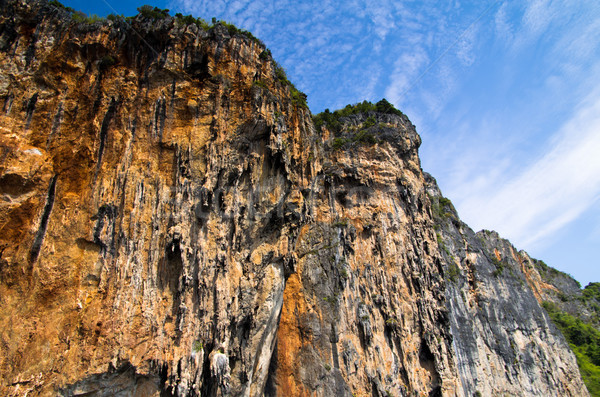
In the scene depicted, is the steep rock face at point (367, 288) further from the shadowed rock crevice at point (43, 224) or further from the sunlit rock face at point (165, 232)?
the shadowed rock crevice at point (43, 224)

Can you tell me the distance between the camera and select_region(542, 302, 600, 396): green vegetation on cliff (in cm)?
5313

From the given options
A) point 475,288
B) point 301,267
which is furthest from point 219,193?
point 475,288

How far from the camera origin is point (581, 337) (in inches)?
2265

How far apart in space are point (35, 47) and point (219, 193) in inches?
305

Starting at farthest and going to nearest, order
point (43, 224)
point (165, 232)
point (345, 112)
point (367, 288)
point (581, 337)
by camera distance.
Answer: point (581, 337), point (345, 112), point (367, 288), point (165, 232), point (43, 224)

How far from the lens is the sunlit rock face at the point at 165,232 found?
10.4 m

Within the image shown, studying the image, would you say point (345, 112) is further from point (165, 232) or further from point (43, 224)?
point (43, 224)

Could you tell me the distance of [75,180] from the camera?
11789 mm

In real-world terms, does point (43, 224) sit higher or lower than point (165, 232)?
lower

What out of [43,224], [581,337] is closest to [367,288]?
[43,224]

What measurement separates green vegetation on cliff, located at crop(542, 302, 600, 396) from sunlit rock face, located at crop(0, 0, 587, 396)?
44866 mm

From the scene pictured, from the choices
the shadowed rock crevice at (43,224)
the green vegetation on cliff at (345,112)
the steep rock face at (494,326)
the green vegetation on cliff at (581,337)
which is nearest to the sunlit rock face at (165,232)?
the shadowed rock crevice at (43,224)

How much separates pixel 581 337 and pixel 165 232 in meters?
69.5

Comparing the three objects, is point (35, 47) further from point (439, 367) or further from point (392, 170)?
point (439, 367)
